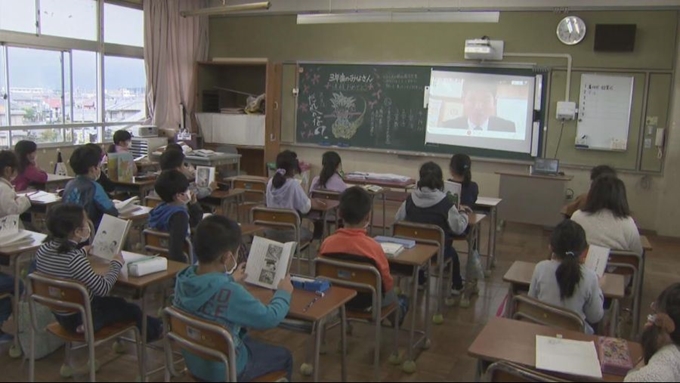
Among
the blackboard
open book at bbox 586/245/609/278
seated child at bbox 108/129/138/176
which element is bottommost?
open book at bbox 586/245/609/278

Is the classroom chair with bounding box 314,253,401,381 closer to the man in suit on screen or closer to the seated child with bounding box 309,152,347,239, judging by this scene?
the seated child with bounding box 309,152,347,239

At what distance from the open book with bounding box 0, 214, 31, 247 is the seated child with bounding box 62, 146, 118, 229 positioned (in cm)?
58

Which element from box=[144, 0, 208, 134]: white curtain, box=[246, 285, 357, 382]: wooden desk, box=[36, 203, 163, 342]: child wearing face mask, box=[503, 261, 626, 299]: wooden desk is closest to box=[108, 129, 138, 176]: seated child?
box=[144, 0, 208, 134]: white curtain

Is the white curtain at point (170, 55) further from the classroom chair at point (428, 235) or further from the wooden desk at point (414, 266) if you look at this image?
the wooden desk at point (414, 266)

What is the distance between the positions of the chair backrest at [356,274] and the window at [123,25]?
6.36 m

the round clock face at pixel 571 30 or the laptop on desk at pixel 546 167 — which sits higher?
the round clock face at pixel 571 30

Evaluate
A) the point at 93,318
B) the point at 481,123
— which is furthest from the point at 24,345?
the point at 481,123

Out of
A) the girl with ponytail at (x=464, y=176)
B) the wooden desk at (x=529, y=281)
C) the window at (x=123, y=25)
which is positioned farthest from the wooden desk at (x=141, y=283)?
the window at (x=123, y=25)

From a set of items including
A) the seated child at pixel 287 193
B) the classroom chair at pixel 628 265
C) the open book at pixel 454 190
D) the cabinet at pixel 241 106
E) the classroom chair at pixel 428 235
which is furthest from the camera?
the cabinet at pixel 241 106

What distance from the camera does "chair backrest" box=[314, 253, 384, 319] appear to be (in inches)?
123

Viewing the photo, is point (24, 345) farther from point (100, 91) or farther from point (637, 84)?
point (637, 84)

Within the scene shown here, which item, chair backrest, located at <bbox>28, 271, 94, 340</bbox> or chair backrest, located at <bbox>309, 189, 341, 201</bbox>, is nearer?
chair backrest, located at <bbox>28, 271, 94, 340</bbox>

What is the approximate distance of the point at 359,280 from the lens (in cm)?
320

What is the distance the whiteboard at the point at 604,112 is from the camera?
7348 mm
